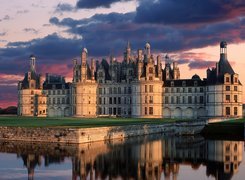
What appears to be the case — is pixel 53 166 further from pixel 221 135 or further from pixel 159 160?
pixel 221 135

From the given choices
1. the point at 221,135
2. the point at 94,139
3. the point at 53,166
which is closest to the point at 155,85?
the point at 221,135

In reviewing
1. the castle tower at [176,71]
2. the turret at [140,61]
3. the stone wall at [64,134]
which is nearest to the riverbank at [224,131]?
the stone wall at [64,134]

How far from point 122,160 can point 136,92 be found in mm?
64297

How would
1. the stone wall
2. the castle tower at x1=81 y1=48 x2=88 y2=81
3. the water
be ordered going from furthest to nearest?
the castle tower at x1=81 y1=48 x2=88 y2=81 < the stone wall < the water

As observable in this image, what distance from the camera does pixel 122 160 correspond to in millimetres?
34188

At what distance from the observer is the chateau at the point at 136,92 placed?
93500mm

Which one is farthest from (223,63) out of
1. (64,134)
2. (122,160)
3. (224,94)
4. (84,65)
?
(122,160)

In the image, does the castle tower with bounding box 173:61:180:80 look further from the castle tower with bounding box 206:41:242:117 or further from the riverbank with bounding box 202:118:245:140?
the riverbank with bounding box 202:118:245:140

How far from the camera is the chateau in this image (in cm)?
9350

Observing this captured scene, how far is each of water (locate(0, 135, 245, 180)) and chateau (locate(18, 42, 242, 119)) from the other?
47891 millimetres

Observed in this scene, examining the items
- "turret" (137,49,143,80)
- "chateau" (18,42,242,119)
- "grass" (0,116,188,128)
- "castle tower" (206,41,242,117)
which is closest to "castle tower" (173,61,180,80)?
"chateau" (18,42,242,119)

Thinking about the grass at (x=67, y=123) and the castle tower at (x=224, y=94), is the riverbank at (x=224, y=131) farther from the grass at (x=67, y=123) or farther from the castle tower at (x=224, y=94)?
the castle tower at (x=224, y=94)

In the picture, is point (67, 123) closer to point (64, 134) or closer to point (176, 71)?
point (64, 134)

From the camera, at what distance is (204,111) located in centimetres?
9681
